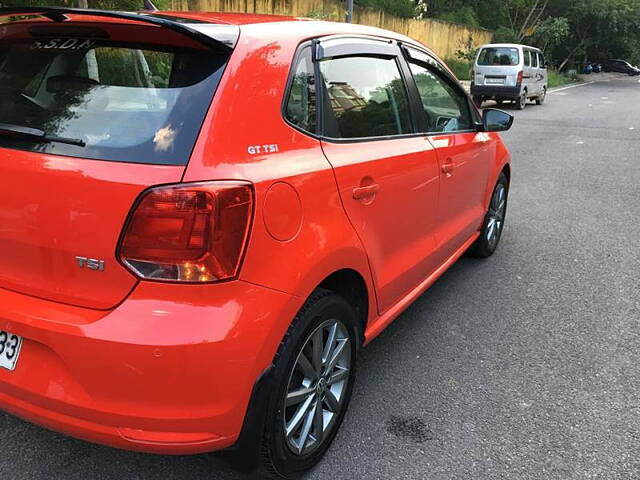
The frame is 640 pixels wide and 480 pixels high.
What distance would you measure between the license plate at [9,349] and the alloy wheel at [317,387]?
0.90 metres

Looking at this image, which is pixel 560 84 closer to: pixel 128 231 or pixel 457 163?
pixel 457 163

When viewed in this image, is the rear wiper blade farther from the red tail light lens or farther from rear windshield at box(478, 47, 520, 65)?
rear windshield at box(478, 47, 520, 65)

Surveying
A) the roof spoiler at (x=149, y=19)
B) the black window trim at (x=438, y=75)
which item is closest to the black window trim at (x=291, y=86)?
the roof spoiler at (x=149, y=19)

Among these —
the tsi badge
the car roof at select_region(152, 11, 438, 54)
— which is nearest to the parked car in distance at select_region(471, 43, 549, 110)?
the car roof at select_region(152, 11, 438, 54)

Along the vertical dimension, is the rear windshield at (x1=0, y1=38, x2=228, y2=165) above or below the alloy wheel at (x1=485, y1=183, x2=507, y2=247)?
above

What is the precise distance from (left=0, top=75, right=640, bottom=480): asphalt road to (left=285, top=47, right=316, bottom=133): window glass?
1.29m

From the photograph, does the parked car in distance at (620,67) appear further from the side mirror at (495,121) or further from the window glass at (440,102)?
the window glass at (440,102)

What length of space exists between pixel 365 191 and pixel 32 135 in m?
1.28

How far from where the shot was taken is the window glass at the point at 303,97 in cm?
220

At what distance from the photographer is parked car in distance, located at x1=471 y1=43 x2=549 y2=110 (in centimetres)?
1848

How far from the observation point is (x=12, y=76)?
2.22 metres

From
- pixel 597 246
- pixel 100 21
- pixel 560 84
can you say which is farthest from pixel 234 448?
pixel 560 84

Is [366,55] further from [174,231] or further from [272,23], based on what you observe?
[174,231]

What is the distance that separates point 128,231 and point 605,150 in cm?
1108
